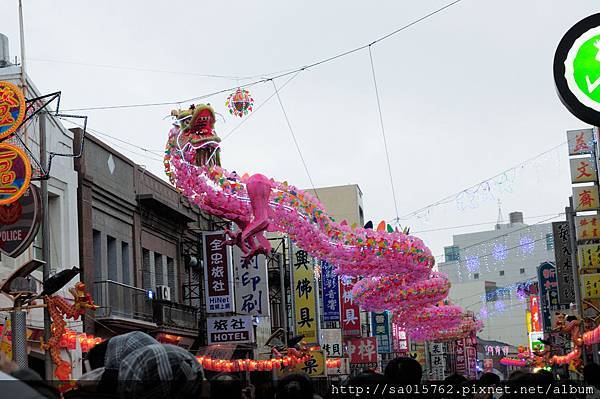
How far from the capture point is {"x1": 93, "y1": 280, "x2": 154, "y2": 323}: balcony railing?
92.3 feet

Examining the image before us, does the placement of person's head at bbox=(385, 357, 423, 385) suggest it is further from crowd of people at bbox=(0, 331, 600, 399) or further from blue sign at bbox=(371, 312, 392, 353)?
blue sign at bbox=(371, 312, 392, 353)

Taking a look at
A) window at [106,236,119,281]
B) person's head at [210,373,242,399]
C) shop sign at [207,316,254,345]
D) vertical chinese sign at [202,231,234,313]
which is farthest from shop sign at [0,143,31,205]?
shop sign at [207,316,254,345]

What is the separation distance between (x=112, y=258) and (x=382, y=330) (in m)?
27.7

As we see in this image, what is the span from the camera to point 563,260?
40281mm

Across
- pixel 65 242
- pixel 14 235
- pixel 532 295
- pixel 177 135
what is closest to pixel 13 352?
pixel 14 235

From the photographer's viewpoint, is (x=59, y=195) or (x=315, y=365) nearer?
(x=59, y=195)

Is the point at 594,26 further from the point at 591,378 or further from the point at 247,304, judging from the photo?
the point at 247,304

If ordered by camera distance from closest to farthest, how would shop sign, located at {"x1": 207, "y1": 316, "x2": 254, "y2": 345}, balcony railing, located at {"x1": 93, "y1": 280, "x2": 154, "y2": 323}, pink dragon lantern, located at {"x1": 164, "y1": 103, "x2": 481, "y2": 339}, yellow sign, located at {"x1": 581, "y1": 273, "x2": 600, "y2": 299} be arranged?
pink dragon lantern, located at {"x1": 164, "y1": 103, "x2": 481, "y2": 339} < balcony railing, located at {"x1": 93, "y1": 280, "x2": 154, "y2": 323} < yellow sign, located at {"x1": 581, "y1": 273, "x2": 600, "y2": 299} < shop sign, located at {"x1": 207, "y1": 316, "x2": 254, "y2": 345}

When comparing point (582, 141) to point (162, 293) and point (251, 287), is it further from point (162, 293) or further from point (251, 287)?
point (162, 293)

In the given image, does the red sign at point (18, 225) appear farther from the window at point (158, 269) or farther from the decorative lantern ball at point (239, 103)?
the window at point (158, 269)

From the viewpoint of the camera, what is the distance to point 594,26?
335 inches

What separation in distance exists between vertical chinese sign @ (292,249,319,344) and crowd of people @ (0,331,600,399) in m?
33.0

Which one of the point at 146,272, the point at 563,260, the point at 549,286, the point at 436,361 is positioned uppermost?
the point at 146,272

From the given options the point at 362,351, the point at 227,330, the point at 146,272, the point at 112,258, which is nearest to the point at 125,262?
the point at 112,258
